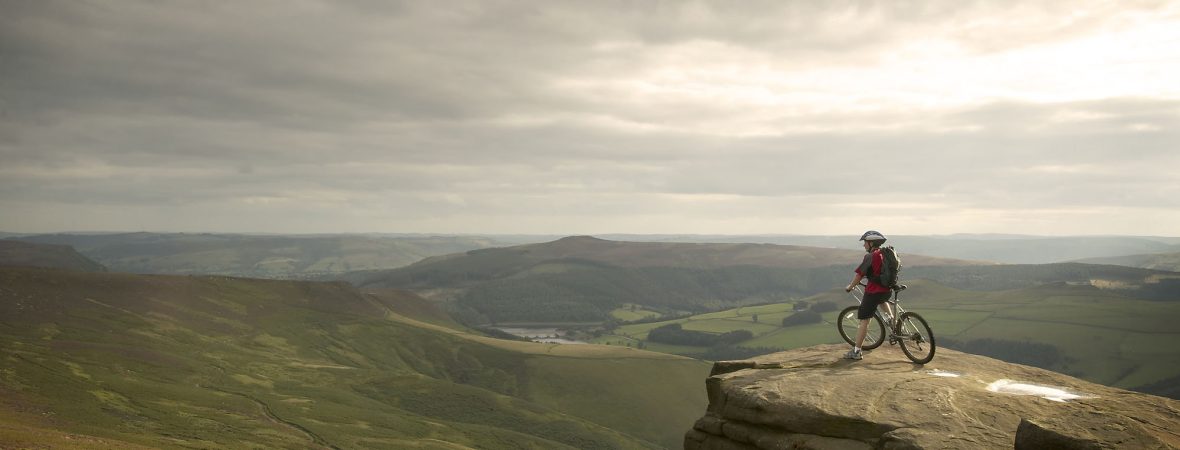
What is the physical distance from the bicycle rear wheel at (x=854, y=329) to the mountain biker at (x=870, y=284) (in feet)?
1.72

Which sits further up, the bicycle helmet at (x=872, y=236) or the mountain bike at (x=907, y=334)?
the bicycle helmet at (x=872, y=236)

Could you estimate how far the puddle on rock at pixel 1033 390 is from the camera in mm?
22891

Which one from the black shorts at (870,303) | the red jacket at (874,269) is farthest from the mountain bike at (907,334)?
the red jacket at (874,269)

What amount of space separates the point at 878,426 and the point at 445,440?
479 ft

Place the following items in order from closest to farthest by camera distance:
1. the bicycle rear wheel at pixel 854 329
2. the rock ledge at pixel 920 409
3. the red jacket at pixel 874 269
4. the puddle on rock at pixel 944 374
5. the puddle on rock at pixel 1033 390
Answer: the rock ledge at pixel 920 409 → the puddle on rock at pixel 1033 390 → the puddle on rock at pixel 944 374 → the red jacket at pixel 874 269 → the bicycle rear wheel at pixel 854 329

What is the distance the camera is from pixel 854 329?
3409cm

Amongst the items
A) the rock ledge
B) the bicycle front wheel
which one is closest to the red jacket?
the bicycle front wheel

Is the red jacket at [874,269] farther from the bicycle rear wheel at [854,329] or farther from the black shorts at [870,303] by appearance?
the bicycle rear wheel at [854,329]

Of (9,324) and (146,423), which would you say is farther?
(9,324)

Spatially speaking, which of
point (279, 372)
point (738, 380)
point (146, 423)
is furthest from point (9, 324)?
point (738, 380)

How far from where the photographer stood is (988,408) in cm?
2188

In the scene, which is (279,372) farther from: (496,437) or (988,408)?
(988,408)

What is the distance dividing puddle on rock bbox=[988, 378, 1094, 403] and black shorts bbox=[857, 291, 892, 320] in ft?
18.1

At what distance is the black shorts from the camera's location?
1141 inches
